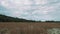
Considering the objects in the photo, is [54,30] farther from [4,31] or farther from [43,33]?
[4,31]

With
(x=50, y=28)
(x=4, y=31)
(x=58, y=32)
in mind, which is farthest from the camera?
(x=50, y=28)

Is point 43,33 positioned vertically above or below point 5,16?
below

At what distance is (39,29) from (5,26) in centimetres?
238

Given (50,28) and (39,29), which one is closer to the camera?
(39,29)

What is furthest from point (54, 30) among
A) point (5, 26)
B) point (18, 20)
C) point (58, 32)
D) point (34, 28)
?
point (18, 20)

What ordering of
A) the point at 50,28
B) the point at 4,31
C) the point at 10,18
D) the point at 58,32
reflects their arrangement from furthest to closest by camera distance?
the point at 10,18
the point at 50,28
the point at 58,32
the point at 4,31

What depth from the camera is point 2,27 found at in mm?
12250

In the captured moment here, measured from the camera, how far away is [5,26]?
12.6 m

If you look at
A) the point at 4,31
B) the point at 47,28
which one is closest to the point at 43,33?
the point at 47,28

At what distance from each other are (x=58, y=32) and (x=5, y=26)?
3.69 metres

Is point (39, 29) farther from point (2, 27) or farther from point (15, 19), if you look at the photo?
point (15, 19)

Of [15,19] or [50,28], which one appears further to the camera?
[15,19]

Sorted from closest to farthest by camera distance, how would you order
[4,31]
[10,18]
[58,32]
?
[4,31] → [58,32] → [10,18]

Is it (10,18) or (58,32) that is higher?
(10,18)
